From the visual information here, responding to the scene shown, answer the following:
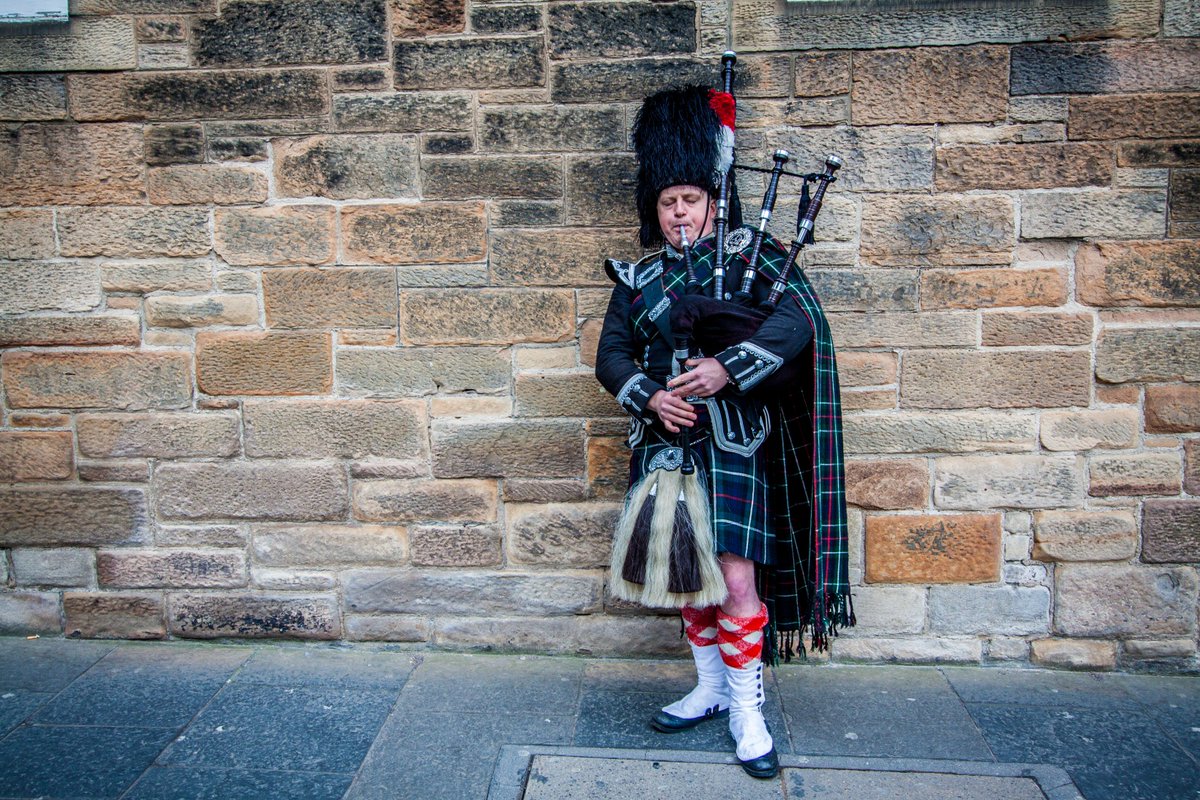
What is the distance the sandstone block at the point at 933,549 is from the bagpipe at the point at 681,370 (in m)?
0.87

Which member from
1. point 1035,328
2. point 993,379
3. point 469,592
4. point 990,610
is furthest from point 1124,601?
point 469,592

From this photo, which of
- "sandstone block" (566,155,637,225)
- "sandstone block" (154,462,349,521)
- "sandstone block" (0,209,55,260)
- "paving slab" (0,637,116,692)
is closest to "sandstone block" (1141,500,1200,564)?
"sandstone block" (566,155,637,225)

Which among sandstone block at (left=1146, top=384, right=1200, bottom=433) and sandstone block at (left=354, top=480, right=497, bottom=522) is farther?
sandstone block at (left=354, top=480, right=497, bottom=522)

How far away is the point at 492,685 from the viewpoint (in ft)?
10.8

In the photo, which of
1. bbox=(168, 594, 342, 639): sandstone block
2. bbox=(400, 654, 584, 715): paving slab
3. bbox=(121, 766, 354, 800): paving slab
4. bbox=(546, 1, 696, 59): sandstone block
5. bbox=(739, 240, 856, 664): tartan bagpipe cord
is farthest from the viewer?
bbox=(168, 594, 342, 639): sandstone block

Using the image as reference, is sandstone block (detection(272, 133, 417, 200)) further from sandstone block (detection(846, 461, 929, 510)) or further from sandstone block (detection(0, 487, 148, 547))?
sandstone block (detection(846, 461, 929, 510))

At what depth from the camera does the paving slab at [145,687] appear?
3.05 metres

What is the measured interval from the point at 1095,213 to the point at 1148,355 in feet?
1.76

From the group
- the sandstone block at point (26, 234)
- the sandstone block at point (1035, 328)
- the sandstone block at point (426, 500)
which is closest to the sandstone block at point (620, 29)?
the sandstone block at point (1035, 328)

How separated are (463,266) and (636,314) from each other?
0.80 m

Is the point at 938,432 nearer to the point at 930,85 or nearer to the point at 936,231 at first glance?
the point at 936,231

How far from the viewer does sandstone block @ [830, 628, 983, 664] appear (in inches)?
135

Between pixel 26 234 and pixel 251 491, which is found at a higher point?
pixel 26 234

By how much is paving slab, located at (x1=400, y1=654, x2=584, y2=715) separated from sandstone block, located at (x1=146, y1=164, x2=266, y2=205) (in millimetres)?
1844
